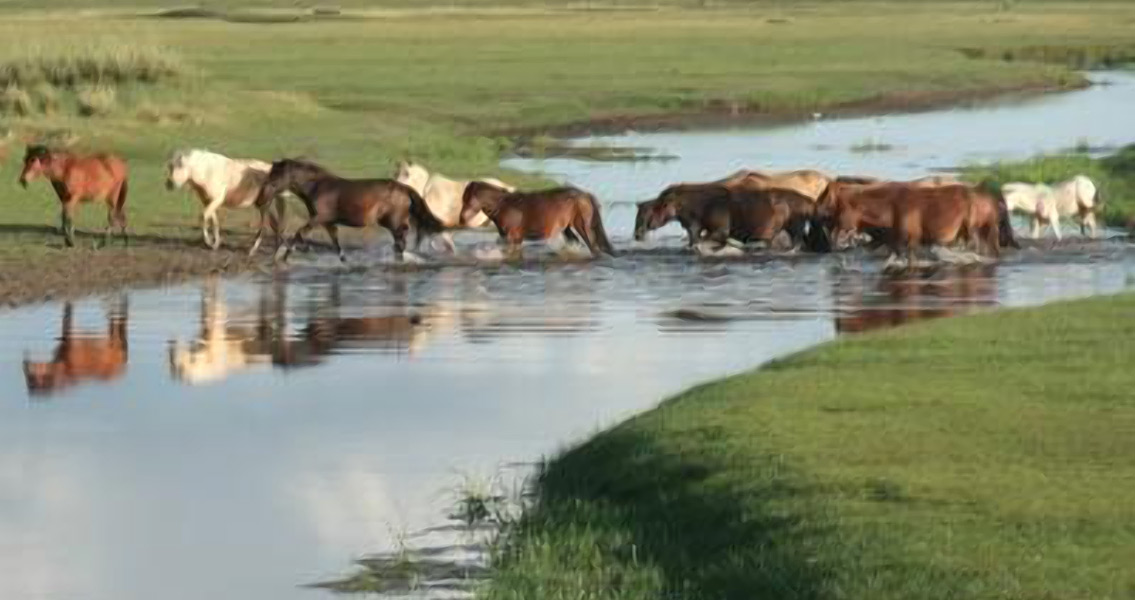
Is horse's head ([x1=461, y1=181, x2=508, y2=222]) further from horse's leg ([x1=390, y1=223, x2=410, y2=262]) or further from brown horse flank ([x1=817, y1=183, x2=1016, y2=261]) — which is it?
brown horse flank ([x1=817, y1=183, x2=1016, y2=261])

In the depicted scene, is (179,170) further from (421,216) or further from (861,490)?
(861,490)

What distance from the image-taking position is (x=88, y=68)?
44.9 m

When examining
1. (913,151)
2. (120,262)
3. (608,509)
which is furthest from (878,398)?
(913,151)

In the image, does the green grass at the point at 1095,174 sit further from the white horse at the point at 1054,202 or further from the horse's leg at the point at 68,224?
the horse's leg at the point at 68,224

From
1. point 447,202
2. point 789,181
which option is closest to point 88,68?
point 447,202

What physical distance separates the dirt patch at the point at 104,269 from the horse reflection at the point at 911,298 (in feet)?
20.2

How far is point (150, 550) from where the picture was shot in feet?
41.0

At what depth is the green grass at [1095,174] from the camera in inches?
1251

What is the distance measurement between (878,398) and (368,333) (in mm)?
7926

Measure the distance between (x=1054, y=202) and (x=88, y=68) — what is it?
2089 cm

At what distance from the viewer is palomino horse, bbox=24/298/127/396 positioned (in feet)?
62.0

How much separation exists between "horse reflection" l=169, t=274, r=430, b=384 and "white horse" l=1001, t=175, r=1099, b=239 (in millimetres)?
8359

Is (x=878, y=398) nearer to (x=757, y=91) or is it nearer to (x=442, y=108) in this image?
(x=442, y=108)

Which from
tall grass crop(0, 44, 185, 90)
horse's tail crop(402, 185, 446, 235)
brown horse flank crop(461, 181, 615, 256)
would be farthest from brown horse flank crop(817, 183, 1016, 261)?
tall grass crop(0, 44, 185, 90)
